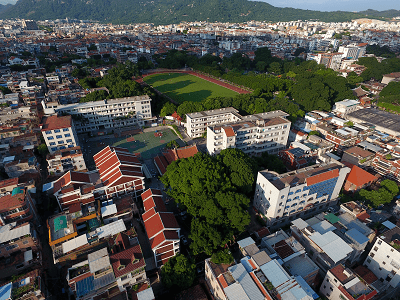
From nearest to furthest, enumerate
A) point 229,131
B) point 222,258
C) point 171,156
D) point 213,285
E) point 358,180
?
point 222,258 < point 213,285 < point 358,180 < point 229,131 < point 171,156

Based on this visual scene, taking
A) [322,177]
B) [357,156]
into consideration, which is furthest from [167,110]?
[357,156]

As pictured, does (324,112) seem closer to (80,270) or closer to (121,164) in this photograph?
(121,164)

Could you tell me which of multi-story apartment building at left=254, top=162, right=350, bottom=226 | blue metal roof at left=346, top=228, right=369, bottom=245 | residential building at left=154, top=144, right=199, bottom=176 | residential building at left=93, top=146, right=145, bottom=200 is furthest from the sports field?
blue metal roof at left=346, top=228, right=369, bottom=245

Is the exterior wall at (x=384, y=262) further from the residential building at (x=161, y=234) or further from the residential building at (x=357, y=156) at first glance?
the residential building at (x=161, y=234)

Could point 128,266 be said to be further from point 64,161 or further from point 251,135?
point 251,135

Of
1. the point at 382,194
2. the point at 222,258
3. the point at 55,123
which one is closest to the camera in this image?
the point at 222,258

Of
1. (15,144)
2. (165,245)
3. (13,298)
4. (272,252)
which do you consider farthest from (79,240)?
(15,144)

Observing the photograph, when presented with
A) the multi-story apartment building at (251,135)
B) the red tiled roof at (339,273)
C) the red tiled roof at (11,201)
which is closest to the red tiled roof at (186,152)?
the multi-story apartment building at (251,135)
